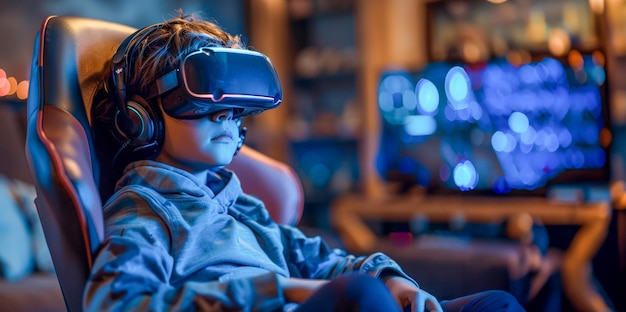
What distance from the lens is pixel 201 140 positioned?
0.85 m

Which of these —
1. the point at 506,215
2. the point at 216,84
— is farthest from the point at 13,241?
the point at 506,215

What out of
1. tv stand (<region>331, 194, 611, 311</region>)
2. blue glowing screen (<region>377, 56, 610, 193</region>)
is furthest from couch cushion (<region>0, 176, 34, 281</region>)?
blue glowing screen (<region>377, 56, 610, 193</region>)

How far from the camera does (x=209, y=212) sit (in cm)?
86

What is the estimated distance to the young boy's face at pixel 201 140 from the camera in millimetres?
853

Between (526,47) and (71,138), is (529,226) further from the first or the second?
(71,138)

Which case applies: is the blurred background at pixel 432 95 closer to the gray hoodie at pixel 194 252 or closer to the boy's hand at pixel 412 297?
the gray hoodie at pixel 194 252

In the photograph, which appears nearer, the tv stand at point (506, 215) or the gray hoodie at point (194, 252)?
the gray hoodie at point (194, 252)

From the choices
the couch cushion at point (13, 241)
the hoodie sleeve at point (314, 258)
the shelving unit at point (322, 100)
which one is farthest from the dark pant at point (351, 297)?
the shelving unit at point (322, 100)

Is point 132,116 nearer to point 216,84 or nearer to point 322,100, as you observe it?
point 216,84

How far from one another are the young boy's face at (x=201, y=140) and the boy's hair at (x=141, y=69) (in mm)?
23

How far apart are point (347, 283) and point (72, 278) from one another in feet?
1.14

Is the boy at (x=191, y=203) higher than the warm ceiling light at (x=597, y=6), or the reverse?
the warm ceiling light at (x=597, y=6)

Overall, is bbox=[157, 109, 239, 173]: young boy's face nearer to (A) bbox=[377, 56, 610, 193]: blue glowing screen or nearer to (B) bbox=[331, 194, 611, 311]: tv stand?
(B) bbox=[331, 194, 611, 311]: tv stand

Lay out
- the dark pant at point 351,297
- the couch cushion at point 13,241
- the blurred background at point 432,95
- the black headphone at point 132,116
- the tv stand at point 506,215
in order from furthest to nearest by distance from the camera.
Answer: the blurred background at point 432,95 < the tv stand at point 506,215 < the couch cushion at point 13,241 < the black headphone at point 132,116 < the dark pant at point 351,297
